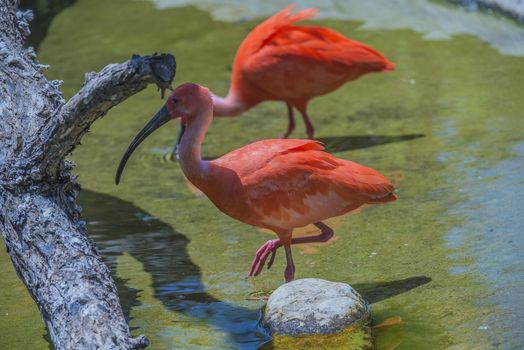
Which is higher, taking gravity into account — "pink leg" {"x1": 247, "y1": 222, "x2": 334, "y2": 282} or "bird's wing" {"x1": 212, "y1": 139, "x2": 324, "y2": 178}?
"bird's wing" {"x1": 212, "y1": 139, "x2": 324, "y2": 178}

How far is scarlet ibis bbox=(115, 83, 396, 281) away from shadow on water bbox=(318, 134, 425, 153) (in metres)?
2.06

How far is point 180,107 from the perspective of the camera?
514 cm

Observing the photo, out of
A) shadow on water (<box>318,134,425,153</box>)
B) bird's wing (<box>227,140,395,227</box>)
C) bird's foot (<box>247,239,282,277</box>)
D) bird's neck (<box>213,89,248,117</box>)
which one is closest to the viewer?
bird's wing (<box>227,140,395,227</box>)

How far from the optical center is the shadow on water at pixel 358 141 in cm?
736

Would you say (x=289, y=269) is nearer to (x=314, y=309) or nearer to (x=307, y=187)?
(x=307, y=187)

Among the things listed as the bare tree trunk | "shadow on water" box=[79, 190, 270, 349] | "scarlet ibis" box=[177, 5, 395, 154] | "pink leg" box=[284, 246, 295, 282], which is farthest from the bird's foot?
"scarlet ibis" box=[177, 5, 395, 154]

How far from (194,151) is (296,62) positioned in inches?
98.7

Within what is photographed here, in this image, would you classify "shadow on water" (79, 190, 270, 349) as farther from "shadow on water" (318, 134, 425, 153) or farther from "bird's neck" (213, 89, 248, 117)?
"shadow on water" (318, 134, 425, 153)

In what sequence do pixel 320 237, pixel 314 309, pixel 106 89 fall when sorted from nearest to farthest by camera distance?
1. pixel 106 89
2. pixel 314 309
3. pixel 320 237

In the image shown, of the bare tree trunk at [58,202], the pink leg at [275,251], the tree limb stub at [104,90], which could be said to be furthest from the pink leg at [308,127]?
the tree limb stub at [104,90]

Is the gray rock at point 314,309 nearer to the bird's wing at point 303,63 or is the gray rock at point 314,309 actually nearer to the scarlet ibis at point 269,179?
the scarlet ibis at point 269,179

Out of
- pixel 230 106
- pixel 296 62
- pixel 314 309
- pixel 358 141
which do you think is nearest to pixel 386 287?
pixel 314 309

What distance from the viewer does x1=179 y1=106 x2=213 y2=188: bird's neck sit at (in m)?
5.04

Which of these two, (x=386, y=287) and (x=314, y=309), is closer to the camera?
(x=314, y=309)
